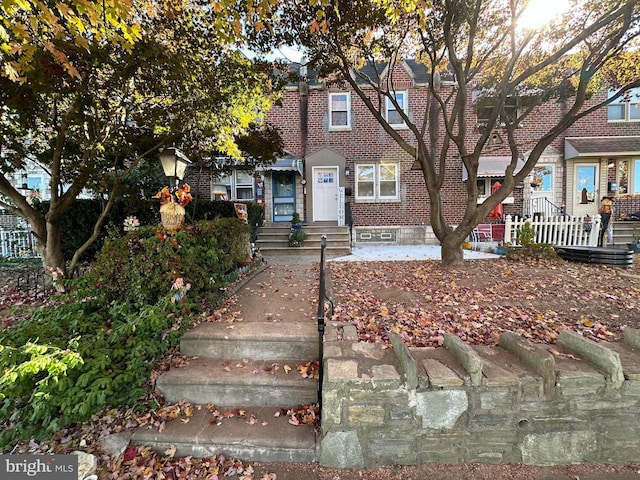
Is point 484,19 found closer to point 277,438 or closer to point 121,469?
point 277,438

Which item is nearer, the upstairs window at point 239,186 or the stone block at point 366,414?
the stone block at point 366,414

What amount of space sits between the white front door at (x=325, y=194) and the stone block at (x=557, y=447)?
32.0 ft

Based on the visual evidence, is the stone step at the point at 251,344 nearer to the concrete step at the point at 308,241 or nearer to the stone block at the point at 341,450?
the stone block at the point at 341,450

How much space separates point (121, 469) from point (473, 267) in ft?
19.9

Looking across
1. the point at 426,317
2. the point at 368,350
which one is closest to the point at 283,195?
the point at 426,317

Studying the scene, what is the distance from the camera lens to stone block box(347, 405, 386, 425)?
222cm

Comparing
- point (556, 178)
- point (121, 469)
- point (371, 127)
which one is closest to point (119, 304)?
point (121, 469)

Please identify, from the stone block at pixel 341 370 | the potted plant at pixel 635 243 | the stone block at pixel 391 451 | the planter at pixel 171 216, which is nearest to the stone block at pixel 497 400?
the stone block at pixel 391 451

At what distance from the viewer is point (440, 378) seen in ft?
7.22

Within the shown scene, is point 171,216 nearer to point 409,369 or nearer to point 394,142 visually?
point 409,369

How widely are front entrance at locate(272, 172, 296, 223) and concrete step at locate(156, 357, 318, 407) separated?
9.36 m

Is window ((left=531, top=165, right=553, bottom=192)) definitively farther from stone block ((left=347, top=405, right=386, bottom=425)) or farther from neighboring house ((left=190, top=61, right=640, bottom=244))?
stone block ((left=347, top=405, right=386, bottom=425))

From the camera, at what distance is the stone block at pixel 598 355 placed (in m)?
2.19
